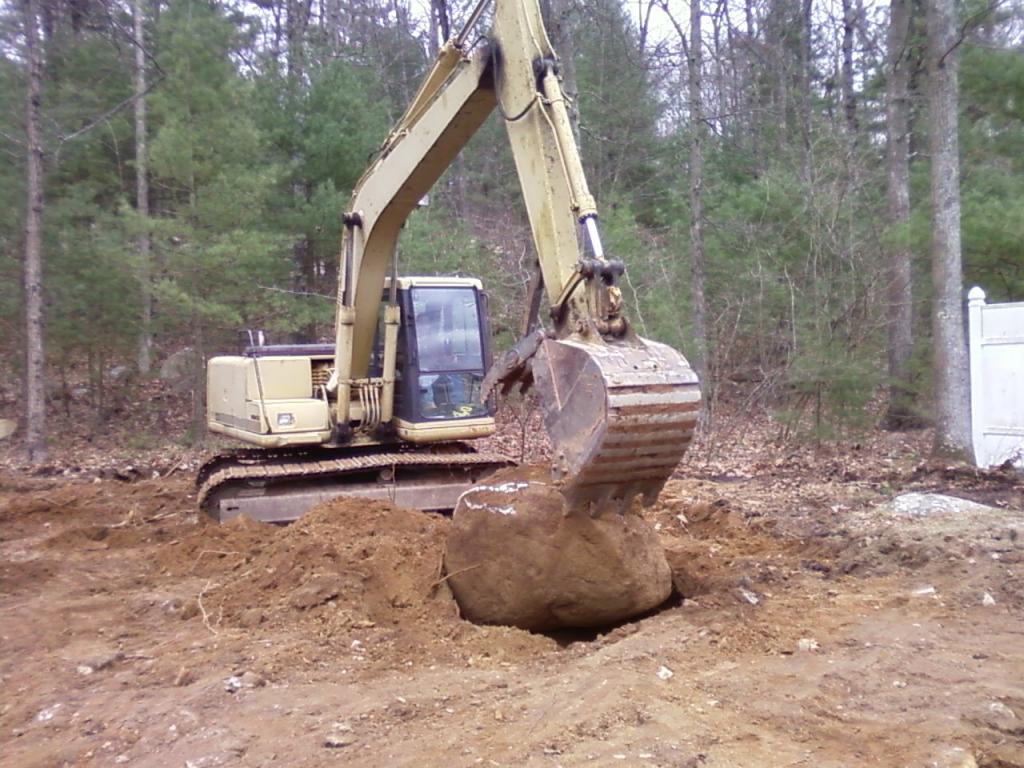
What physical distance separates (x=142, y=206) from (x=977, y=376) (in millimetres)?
13759

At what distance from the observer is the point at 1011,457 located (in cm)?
1027

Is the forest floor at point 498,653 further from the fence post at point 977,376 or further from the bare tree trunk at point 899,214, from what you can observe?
the bare tree trunk at point 899,214

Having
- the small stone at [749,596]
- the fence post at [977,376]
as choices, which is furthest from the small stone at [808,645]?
the fence post at [977,376]

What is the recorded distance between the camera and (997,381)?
10.5 metres

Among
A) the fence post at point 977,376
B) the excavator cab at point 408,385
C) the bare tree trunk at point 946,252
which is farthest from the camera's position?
the bare tree trunk at point 946,252

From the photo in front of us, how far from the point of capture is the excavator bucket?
443cm

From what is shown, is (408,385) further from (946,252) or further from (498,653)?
(946,252)

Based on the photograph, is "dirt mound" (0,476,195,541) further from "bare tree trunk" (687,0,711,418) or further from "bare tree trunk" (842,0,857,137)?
"bare tree trunk" (842,0,857,137)

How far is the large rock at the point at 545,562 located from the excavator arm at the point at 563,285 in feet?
2.42

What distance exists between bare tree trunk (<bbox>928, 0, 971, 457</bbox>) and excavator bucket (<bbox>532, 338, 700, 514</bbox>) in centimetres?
797

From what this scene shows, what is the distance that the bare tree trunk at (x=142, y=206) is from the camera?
15031 millimetres

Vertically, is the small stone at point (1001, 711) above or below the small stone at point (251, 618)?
below

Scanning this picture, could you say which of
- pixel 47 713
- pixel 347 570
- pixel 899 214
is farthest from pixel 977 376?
pixel 47 713

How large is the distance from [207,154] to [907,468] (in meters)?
11.4
